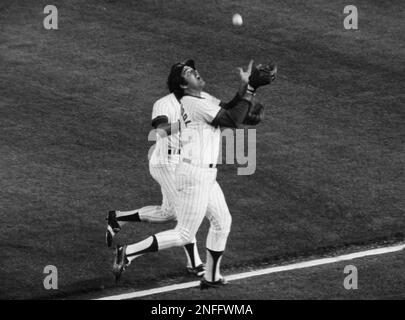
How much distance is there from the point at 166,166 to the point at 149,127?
429cm

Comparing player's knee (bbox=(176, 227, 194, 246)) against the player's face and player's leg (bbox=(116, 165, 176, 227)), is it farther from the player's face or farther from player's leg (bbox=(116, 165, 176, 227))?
the player's face

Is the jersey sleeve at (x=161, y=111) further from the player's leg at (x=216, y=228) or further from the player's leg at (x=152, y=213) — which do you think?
the player's leg at (x=216, y=228)

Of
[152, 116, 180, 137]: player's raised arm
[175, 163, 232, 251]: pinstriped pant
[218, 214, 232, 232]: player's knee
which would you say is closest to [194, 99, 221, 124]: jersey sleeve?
[175, 163, 232, 251]: pinstriped pant

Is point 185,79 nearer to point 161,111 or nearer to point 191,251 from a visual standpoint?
point 161,111

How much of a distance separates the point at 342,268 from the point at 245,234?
1.57m

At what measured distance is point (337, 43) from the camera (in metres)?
20.3

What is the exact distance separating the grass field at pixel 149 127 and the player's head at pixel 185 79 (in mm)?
2237

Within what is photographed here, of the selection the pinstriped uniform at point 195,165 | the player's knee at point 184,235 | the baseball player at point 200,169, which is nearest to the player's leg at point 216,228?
the baseball player at point 200,169

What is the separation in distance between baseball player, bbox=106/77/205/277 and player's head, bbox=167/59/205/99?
319 mm

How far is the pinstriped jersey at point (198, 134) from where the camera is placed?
11.9 m

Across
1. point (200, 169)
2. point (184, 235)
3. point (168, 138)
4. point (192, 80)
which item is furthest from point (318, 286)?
point (192, 80)

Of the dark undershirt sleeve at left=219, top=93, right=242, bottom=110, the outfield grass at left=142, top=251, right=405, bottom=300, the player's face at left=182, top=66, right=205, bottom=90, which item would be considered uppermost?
the player's face at left=182, top=66, right=205, bottom=90

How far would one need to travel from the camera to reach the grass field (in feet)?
44.6

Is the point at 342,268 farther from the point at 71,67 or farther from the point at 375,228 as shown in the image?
the point at 71,67
